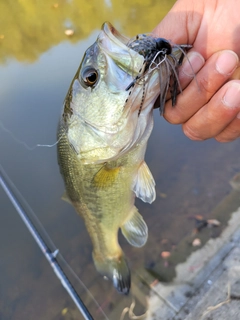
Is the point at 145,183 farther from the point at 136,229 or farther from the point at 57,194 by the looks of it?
the point at 57,194

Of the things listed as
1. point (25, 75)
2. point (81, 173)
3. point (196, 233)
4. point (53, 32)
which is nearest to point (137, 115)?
point (81, 173)

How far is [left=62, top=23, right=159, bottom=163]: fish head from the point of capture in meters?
0.99

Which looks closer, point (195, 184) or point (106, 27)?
point (106, 27)

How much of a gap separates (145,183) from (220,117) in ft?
1.65

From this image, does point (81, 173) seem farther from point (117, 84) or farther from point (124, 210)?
point (117, 84)

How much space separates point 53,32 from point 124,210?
525 centimetres

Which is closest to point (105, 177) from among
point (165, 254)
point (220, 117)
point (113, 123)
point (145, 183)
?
point (145, 183)

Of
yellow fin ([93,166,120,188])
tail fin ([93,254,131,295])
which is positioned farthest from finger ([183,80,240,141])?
tail fin ([93,254,131,295])

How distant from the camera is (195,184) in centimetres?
297

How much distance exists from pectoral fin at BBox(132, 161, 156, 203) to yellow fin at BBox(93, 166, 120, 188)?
129mm

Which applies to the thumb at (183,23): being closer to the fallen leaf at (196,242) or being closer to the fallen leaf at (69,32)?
the fallen leaf at (196,242)

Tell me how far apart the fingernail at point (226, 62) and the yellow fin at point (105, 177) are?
652mm

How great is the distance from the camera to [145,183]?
147cm

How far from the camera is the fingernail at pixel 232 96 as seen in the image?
3.61 feet
